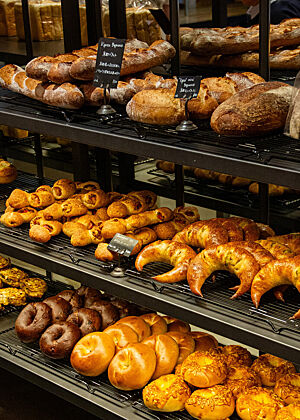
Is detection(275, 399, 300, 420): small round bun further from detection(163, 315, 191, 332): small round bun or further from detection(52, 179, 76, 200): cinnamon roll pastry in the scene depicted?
detection(52, 179, 76, 200): cinnamon roll pastry

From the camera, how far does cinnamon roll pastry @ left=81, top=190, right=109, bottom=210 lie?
8.84ft

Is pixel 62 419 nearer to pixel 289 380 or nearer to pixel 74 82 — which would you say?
pixel 289 380

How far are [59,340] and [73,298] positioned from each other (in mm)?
349

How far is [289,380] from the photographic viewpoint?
2.15m

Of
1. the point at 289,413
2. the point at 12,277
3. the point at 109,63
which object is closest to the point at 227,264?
the point at 289,413

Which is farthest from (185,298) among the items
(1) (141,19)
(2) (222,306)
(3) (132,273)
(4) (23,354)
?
(1) (141,19)

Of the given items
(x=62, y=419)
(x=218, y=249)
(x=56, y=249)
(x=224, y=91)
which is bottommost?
(x=62, y=419)

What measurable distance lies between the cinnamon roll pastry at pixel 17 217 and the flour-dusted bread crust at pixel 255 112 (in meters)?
1.11

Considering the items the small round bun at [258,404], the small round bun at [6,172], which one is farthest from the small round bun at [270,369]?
the small round bun at [6,172]

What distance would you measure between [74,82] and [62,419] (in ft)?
4.91

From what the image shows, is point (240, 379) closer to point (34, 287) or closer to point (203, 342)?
point (203, 342)

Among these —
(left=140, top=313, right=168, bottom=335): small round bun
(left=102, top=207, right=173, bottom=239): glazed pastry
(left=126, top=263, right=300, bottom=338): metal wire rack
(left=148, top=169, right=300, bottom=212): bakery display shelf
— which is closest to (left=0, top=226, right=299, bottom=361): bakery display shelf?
(left=126, top=263, right=300, bottom=338): metal wire rack

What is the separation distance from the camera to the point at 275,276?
190 centimetres

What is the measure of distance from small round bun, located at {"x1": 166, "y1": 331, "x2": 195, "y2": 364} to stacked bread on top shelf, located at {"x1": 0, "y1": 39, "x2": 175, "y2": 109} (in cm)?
92
